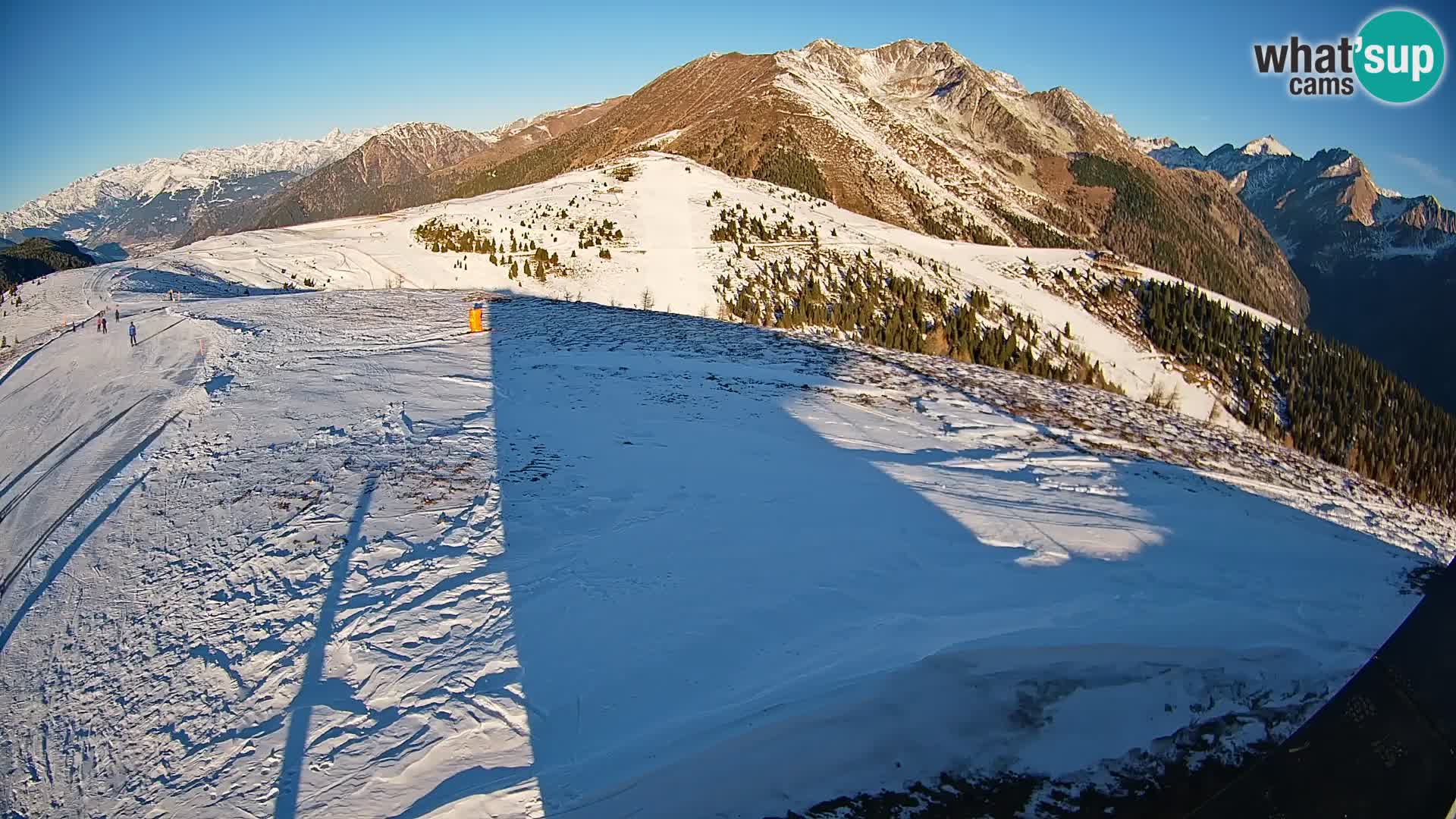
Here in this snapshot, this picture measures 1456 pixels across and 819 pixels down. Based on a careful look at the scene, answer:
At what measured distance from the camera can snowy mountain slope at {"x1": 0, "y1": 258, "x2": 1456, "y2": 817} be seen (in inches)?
180

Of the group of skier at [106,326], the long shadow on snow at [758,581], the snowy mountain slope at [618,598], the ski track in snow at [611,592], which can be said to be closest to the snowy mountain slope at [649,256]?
the group of skier at [106,326]

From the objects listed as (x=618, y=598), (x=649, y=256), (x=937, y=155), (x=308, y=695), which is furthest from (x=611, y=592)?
(x=937, y=155)

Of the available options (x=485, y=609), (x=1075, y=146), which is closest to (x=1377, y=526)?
(x=485, y=609)

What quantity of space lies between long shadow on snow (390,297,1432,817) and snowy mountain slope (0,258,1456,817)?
0.04 m

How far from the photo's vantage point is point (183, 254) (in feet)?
91.3

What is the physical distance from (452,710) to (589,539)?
8.15ft

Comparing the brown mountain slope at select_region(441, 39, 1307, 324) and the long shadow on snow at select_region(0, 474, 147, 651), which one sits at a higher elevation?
the brown mountain slope at select_region(441, 39, 1307, 324)

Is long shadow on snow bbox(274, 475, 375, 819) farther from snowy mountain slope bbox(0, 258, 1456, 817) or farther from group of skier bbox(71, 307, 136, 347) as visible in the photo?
group of skier bbox(71, 307, 136, 347)

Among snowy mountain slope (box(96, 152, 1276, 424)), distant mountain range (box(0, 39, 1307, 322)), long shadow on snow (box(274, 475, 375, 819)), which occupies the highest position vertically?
distant mountain range (box(0, 39, 1307, 322))

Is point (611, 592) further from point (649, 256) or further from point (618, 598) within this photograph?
point (649, 256)

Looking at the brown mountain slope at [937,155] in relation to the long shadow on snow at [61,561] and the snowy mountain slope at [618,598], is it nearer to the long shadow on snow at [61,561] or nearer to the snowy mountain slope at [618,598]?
the snowy mountain slope at [618,598]

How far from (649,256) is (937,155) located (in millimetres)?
92644

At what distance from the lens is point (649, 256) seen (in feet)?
99.7

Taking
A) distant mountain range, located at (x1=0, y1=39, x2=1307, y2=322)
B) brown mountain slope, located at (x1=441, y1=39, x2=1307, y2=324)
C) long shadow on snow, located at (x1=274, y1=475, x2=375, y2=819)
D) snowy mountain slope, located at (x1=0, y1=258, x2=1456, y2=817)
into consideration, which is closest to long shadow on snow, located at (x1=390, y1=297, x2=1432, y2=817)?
snowy mountain slope, located at (x1=0, y1=258, x2=1456, y2=817)
